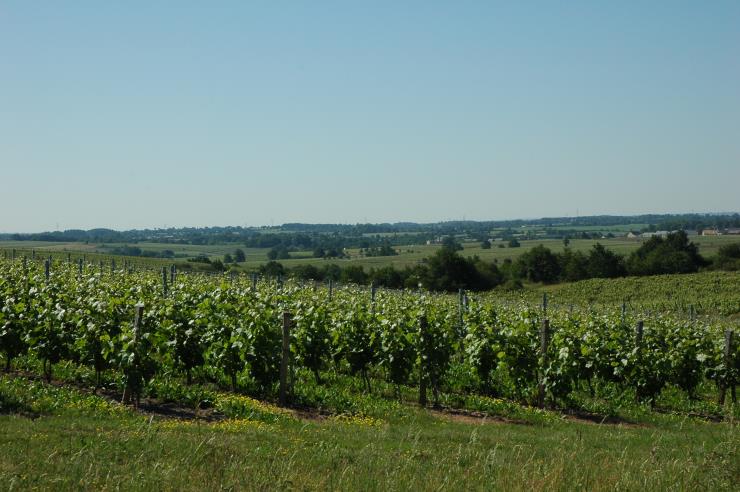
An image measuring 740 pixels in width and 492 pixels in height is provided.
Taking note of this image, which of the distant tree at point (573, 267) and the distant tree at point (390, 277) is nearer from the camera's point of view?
the distant tree at point (390, 277)

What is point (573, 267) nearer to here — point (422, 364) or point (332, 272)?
point (332, 272)

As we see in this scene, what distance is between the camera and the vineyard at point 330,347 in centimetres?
1276

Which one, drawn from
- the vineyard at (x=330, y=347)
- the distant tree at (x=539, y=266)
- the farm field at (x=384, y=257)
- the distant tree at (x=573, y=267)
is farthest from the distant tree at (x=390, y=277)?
the vineyard at (x=330, y=347)

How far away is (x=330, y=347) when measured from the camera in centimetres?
1564

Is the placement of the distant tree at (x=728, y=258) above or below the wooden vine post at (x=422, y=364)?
below

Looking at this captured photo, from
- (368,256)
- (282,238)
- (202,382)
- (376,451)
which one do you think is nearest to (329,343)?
(202,382)

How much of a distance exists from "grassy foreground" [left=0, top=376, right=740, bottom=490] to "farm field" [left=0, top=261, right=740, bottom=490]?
0.11 feet

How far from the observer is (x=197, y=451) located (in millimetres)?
6438

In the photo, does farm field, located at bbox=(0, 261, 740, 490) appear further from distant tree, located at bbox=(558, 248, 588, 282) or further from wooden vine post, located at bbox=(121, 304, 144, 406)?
distant tree, located at bbox=(558, 248, 588, 282)

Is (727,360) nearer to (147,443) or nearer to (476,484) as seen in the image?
(476,484)

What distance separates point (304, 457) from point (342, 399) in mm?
5976

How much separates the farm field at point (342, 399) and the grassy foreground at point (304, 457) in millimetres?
34

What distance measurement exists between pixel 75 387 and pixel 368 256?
120286 mm

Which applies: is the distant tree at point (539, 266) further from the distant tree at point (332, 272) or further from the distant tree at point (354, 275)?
the distant tree at point (332, 272)
